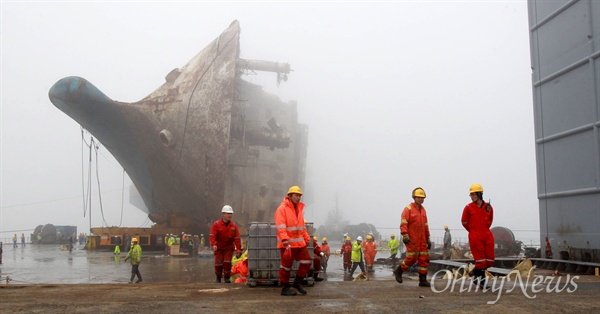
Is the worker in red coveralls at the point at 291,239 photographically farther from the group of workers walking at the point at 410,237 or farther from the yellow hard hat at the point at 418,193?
the yellow hard hat at the point at 418,193

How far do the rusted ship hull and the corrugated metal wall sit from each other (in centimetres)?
2221

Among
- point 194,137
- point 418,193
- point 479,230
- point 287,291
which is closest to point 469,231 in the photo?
point 479,230

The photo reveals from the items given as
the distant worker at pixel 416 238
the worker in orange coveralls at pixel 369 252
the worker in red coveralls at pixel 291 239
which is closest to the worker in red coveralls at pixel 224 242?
the worker in red coveralls at pixel 291 239

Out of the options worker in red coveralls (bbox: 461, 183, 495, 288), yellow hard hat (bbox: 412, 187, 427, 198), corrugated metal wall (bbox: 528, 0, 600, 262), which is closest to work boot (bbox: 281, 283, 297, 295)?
yellow hard hat (bbox: 412, 187, 427, 198)

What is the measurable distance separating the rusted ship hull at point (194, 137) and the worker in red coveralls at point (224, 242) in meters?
23.4

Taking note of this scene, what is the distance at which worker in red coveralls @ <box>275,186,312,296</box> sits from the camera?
21.3 ft

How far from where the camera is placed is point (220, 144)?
32.9 metres

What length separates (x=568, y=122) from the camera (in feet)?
41.0

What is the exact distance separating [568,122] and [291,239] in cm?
934

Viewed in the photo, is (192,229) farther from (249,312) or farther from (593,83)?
(249,312)

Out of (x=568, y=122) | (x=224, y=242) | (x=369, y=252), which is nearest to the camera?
(x=224, y=242)

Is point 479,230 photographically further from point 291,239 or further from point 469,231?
point 291,239

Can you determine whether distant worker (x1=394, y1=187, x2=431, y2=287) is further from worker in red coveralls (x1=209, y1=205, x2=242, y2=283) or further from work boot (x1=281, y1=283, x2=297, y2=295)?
worker in red coveralls (x1=209, y1=205, x2=242, y2=283)

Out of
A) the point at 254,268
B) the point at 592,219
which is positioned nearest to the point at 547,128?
the point at 592,219
